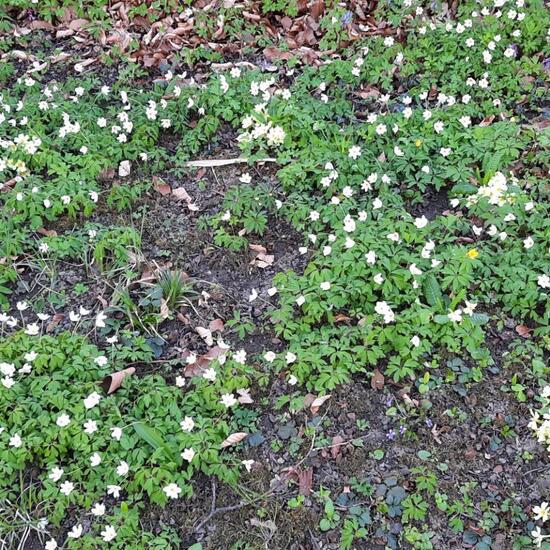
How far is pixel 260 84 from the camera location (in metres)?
5.02

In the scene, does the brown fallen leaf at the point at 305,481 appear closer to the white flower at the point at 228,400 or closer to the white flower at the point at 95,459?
the white flower at the point at 228,400

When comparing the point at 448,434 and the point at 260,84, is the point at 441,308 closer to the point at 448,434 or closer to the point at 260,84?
the point at 448,434

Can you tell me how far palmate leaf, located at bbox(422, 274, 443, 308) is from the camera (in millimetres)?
3633

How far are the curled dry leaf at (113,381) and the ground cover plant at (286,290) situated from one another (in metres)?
0.02

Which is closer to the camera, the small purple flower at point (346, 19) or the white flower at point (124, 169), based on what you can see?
the white flower at point (124, 169)

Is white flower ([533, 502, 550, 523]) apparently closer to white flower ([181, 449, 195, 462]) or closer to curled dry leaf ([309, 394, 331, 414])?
curled dry leaf ([309, 394, 331, 414])

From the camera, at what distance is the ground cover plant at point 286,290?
10.1ft

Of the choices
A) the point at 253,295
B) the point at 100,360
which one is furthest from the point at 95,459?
the point at 253,295

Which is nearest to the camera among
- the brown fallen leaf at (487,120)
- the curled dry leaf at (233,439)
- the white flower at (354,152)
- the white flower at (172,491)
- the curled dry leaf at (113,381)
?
the white flower at (172,491)

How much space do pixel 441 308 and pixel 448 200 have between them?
3.56ft

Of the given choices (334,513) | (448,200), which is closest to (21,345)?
(334,513)

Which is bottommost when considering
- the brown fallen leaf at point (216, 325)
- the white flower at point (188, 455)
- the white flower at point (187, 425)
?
the white flower at point (188, 455)

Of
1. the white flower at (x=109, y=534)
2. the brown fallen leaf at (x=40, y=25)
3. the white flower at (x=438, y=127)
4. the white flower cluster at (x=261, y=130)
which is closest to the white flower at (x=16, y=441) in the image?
the white flower at (x=109, y=534)

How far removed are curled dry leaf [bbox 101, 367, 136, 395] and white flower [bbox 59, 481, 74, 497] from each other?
517 millimetres
